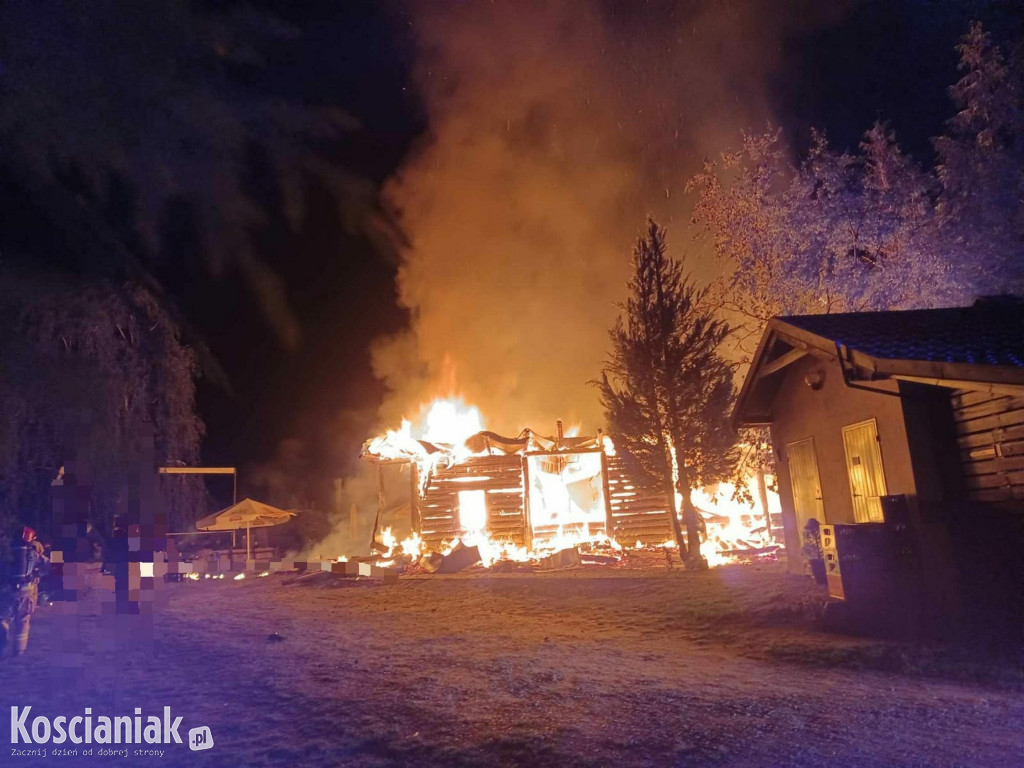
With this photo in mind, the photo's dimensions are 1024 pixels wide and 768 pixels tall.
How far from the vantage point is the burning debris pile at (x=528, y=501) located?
18609 mm

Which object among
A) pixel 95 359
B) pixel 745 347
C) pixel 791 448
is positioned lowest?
pixel 791 448

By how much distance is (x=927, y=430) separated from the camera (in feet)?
27.3

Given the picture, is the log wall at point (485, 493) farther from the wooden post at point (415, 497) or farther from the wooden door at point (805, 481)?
the wooden door at point (805, 481)

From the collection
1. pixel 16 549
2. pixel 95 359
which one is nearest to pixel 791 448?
pixel 16 549

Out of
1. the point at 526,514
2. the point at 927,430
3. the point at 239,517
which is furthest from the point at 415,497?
the point at 927,430

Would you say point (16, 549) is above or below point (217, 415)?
below

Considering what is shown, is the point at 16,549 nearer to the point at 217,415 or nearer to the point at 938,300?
the point at 938,300

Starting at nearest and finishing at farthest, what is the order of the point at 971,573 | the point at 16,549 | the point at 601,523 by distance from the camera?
the point at 971,573
the point at 16,549
the point at 601,523

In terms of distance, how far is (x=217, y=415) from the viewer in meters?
42.7

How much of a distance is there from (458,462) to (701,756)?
15.9 meters

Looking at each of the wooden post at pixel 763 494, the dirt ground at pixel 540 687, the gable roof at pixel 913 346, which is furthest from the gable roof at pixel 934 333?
the wooden post at pixel 763 494

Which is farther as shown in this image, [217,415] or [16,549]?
[217,415]

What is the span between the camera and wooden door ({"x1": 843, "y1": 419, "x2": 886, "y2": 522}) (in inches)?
360

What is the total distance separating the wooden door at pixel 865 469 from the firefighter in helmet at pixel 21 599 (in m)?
11.7
